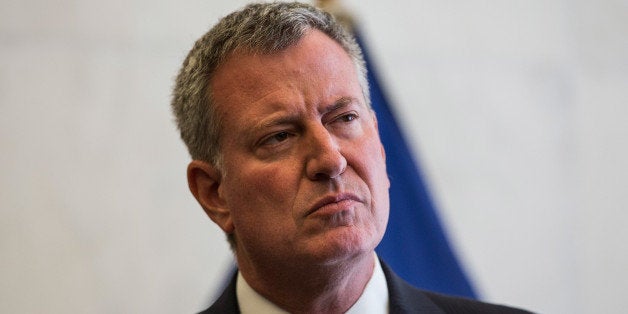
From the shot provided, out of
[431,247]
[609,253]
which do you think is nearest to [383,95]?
[431,247]

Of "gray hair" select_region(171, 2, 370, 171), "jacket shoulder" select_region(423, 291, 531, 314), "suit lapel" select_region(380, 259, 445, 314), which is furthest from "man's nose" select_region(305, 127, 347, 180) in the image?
"jacket shoulder" select_region(423, 291, 531, 314)

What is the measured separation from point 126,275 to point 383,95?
1.36 m

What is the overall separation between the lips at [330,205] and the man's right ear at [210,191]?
12.0 inches

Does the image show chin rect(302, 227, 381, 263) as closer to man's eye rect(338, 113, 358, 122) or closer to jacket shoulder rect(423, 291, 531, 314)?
man's eye rect(338, 113, 358, 122)

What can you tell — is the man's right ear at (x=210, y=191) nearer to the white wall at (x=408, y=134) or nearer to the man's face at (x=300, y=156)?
the man's face at (x=300, y=156)

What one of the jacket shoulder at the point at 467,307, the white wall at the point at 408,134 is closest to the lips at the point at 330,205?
the jacket shoulder at the point at 467,307

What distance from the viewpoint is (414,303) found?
1759 millimetres

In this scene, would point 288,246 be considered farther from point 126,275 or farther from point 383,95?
point 126,275

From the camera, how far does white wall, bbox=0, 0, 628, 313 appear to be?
3.42 metres

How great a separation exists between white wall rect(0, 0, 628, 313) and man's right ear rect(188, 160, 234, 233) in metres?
1.43

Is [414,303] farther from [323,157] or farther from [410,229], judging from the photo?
[410,229]

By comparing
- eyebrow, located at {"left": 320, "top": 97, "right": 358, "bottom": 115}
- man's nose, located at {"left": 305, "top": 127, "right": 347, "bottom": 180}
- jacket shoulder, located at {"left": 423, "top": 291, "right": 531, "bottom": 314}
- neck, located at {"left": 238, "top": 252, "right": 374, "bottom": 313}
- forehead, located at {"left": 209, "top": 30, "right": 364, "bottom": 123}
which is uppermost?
forehead, located at {"left": 209, "top": 30, "right": 364, "bottom": 123}

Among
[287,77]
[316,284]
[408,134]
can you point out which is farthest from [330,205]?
[408,134]

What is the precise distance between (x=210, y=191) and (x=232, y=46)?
1.09ft
